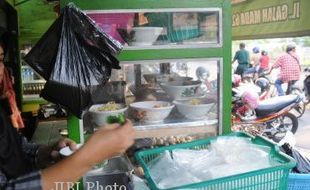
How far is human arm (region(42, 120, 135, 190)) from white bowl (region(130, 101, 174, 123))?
69 centimetres

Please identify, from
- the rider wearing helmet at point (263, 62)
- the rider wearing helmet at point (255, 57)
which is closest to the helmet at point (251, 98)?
the rider wearing helmet at point (263, 62)

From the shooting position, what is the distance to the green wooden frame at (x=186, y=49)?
1.54 meters

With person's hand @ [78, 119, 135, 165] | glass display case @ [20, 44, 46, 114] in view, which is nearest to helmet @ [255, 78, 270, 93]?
glass display case @ [20, 44, 46, 114]

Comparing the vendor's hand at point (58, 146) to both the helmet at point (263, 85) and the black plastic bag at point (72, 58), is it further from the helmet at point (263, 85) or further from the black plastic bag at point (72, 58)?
the helmet at point (263, 85)

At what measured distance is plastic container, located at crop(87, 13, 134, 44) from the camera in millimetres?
1564

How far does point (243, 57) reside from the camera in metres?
8.67

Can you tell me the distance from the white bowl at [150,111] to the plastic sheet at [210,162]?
30cm

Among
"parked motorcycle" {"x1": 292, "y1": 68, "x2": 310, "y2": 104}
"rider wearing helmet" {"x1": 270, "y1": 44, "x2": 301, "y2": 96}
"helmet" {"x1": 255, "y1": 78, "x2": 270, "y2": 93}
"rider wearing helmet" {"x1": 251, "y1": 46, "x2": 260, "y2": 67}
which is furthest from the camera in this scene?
"rider wearing helmet" {"x1": 251, "y1": 46, "x2": 260, "y2": 67}

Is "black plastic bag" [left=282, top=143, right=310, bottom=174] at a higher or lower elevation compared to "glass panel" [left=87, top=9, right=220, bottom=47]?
lower

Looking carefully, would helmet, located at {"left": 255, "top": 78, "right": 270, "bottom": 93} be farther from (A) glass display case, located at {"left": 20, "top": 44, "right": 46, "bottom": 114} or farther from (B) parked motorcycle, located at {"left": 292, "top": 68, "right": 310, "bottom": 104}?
(A) glass display case, located at {"left": 20, "top": 44, "right": 46, "bottom": 114}

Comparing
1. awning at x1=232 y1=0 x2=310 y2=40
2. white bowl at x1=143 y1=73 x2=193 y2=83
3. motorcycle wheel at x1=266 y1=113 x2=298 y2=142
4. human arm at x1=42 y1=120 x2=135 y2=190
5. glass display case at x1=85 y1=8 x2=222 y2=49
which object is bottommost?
motorcycle wheel at x1=266 y1=113 x2=298 y2=142

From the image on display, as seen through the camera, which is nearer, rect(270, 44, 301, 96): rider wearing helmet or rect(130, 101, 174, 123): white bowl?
rect(130, 101, 174, 123): white bowl

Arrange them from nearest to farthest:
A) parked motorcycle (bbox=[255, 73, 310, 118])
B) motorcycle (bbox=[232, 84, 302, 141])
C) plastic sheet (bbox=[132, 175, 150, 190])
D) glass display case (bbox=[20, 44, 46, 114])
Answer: plastic sheet (bbox=[132, 175, 150, 190])
motorcycle (bbox=[232, 84, 302, 141])
glass display case (bbox=[20, 44, 46, 114])
parked motorcycle (bbox=[255, 73, 310, 118])

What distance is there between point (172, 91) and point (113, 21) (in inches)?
18.3
